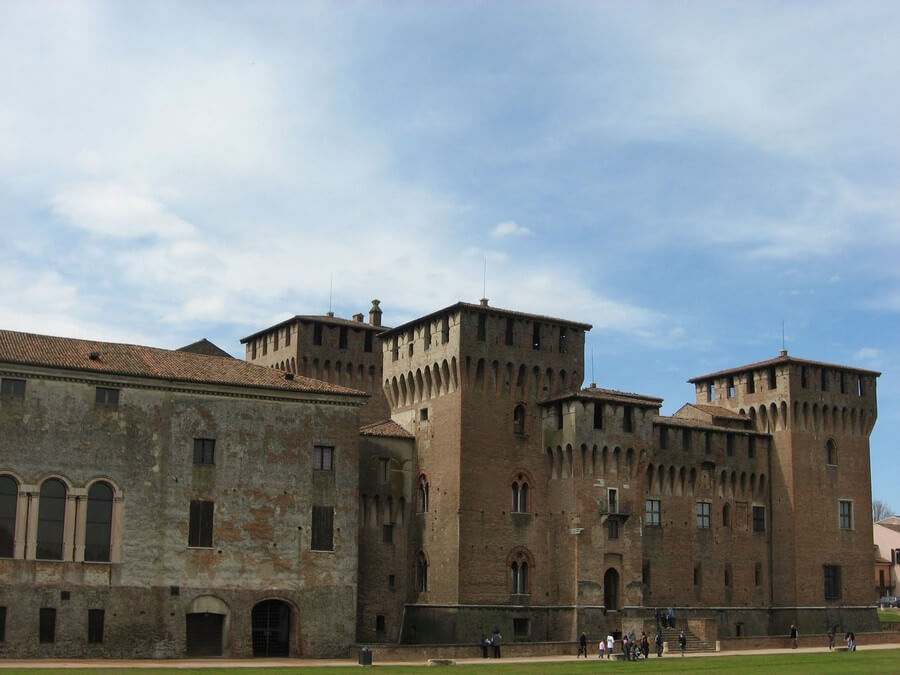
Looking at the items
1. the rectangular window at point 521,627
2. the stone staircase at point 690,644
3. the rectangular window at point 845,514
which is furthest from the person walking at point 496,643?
the rectangular window at point 845,514

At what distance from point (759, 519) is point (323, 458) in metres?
26.2

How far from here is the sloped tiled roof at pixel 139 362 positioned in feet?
152

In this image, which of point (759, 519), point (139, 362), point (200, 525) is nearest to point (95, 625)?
point (200, 525)

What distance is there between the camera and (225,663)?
44094mm

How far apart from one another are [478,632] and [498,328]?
14020mm

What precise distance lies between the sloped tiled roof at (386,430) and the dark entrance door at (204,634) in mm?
11704

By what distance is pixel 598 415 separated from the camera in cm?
5650

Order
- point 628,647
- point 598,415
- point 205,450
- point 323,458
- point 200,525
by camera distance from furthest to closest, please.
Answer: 1. point 598,415
2. point 323,458
3. point 628,647
4. point 205,450
5. point 200,525

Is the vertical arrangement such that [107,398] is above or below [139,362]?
below

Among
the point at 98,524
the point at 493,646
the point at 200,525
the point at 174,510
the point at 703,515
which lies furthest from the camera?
the point at 703,515

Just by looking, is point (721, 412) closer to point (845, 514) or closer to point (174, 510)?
point (845, 514)

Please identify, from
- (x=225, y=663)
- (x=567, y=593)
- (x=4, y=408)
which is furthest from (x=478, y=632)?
(x=4, y=408)

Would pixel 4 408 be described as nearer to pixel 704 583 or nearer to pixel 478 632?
pixel 478 632

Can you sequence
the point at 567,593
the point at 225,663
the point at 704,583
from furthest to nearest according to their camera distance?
the point at 704,583, the point at 567,593, the point at 225,663
